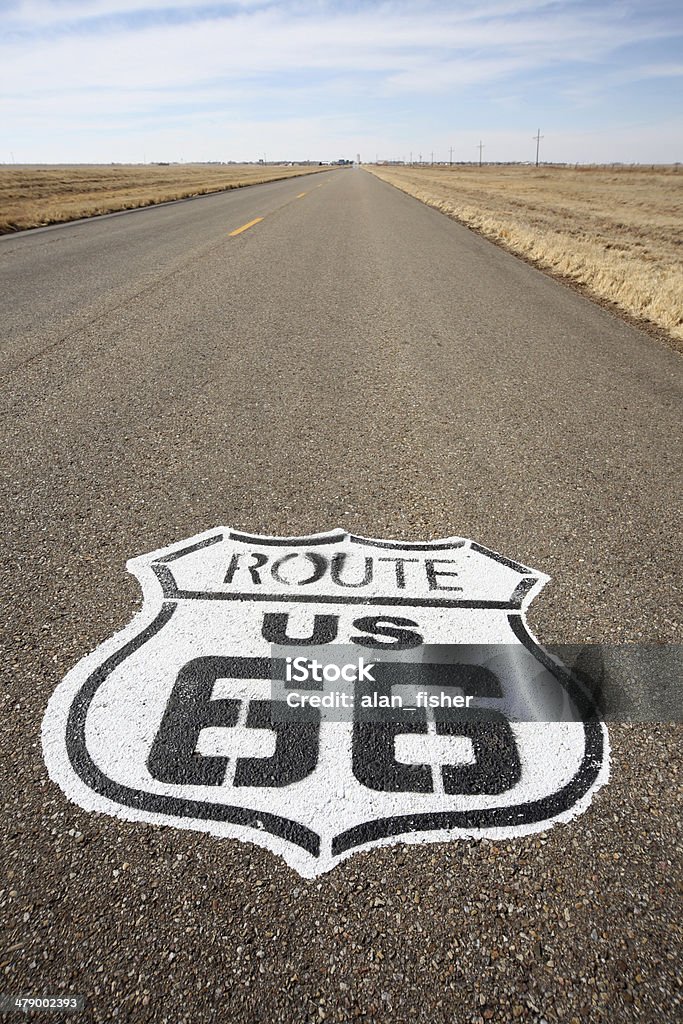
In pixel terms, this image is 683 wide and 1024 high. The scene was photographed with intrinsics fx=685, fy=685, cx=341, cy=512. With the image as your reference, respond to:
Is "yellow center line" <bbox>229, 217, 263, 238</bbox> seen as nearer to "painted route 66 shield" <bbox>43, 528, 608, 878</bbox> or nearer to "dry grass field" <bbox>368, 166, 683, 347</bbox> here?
"dry grass field" <bbox>368, 166, 683, 347</bbox>


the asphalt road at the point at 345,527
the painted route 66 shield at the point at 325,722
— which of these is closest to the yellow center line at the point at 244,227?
the asphalt road at the point at 345,527

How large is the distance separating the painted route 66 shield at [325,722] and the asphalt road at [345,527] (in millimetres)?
62

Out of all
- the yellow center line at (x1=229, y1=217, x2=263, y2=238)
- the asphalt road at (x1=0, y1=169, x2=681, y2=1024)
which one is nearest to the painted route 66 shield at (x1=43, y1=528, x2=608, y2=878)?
the asphalt road at (x1=0, y1=169, x2=681, y2=1024)

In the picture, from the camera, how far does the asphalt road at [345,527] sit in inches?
51.9

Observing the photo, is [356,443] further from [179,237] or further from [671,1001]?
[179,237]

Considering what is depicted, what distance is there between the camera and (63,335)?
5.84 m

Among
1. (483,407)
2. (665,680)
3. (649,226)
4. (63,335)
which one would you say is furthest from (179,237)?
(649,226)

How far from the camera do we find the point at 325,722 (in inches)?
72.2

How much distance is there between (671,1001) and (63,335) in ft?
19.6

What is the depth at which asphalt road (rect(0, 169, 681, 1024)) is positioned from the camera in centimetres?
132

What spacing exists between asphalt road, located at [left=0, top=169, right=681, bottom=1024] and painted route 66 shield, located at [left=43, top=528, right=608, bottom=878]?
6cm

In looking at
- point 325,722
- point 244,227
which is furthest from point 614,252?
point 325,722

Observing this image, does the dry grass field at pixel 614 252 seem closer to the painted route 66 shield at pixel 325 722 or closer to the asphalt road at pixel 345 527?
the asphalt road at pixel 345 527

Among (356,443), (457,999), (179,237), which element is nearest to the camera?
(457,999)
